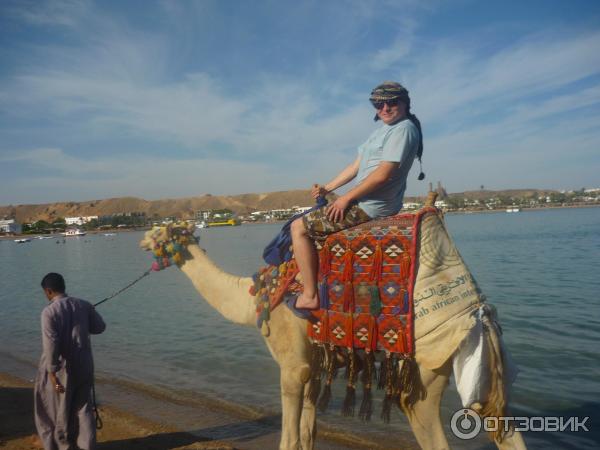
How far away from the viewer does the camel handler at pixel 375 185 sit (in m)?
3.86

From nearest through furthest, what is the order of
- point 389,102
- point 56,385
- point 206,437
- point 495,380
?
point 495,380, point 389,102, point 56,385, point 206,437

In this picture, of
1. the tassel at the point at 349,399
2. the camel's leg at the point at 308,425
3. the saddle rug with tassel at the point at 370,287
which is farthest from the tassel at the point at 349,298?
the camel's leg at the point at 308,425

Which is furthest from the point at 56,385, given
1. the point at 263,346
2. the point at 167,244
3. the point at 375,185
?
the point at 263,346

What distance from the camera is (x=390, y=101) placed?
13.1ft

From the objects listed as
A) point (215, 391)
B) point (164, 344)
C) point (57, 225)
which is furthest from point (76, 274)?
point (57, 225)

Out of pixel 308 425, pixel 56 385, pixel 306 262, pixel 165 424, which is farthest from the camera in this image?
pixel 165 424

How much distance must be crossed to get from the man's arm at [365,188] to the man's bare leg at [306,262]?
270 millimetres

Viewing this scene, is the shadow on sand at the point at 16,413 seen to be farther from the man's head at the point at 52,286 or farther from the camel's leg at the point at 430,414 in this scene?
the camel's leg at the point at 430,414

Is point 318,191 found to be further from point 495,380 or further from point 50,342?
point 50,342

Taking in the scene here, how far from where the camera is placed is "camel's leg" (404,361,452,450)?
3.76m

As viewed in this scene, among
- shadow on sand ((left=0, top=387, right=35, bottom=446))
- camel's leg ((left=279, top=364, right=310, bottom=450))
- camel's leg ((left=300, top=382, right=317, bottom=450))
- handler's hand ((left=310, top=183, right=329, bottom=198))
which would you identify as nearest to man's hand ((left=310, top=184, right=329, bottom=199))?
handler's hand ((left=310, top=183, right=329, bottom=198))

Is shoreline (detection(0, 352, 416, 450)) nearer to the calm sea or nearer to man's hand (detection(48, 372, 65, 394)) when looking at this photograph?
the calm sea

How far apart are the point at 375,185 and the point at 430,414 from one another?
1749 mm

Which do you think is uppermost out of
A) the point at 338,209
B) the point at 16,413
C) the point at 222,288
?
the point at 338,209
